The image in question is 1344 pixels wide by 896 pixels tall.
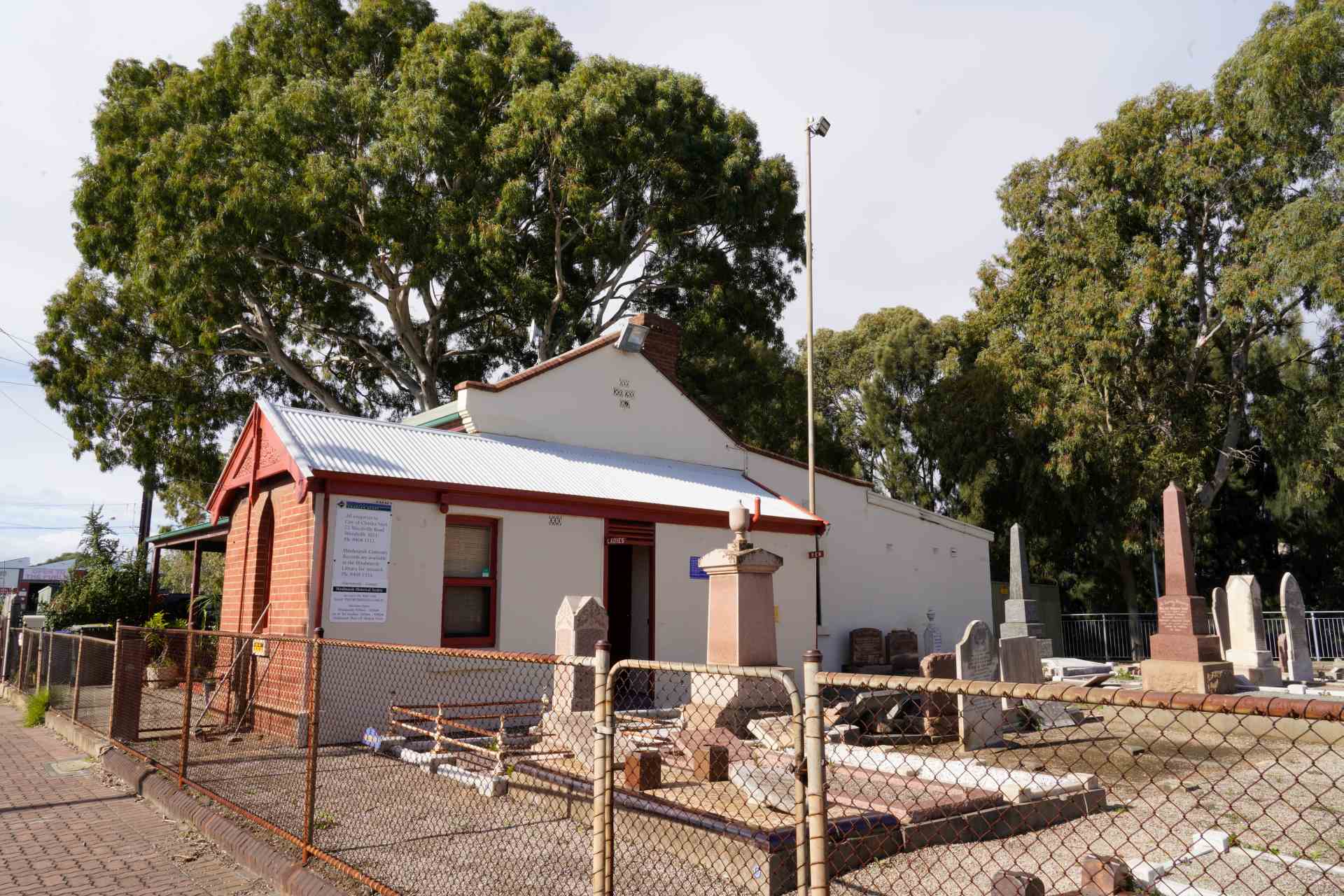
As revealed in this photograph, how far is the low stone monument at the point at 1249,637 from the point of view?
17.8 m

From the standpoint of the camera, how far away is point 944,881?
565 cm

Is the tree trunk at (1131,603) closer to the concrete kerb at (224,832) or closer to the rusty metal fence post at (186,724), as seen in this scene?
the rusty metal fence post at (186,724)

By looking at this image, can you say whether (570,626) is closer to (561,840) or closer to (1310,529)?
(561,840)

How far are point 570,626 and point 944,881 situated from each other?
563cm

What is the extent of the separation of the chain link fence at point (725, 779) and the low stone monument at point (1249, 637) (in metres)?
5.91

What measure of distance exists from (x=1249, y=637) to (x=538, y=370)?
15.1 meters

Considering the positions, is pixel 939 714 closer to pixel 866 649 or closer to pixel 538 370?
pixel 866 649

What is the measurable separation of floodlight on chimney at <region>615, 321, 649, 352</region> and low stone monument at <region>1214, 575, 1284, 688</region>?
1317cm

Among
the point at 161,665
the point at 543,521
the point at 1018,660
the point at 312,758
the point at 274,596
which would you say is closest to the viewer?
the point at 312,758

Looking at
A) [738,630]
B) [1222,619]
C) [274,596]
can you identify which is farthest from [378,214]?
[1222,619]

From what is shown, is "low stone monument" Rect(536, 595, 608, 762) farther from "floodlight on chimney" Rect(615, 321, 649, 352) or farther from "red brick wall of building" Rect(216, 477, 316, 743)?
"floodlight on chimney" Rect(615, 321, 649, 352)

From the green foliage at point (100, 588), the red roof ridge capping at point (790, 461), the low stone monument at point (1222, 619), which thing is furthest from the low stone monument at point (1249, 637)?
the green foliage at point (100, 588)

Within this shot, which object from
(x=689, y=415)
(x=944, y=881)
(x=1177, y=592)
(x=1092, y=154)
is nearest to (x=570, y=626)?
(x=944, y=881)

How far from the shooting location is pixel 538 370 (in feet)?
51.9
